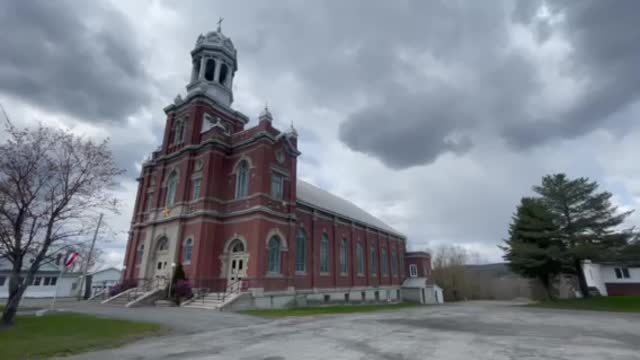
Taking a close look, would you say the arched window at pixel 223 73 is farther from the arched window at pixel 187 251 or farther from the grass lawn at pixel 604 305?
the grass lawn at pixel 604 305

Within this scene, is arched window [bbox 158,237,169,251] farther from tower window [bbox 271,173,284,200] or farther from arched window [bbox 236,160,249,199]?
tower window [bbox 271,173,284,200]

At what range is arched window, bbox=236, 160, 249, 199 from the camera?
24.5m

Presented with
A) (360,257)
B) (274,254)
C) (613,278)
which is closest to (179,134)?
(274,254)

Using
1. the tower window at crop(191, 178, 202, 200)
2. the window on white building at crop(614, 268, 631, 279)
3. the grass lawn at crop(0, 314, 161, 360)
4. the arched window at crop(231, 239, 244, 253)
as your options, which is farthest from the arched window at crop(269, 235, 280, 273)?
the window on white building at crop(614, 268, 631, 279)

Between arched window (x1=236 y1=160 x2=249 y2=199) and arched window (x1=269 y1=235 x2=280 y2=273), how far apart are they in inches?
156

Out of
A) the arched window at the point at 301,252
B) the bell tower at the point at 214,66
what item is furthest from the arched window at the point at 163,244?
the bell tower at the point at 214,66

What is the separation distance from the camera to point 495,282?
59.0 metres

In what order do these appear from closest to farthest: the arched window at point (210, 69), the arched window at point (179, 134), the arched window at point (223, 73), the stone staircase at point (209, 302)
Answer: the stone staircase at point (209, 302) → the arched window at point (179, 134) → the arched window at point (210, 69) → the arched window at point (223, 73)

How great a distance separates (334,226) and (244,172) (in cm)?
1094

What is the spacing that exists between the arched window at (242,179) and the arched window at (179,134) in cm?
695

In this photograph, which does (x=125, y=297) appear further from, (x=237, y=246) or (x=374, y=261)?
(x=374, y=261)

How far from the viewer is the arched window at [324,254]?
2922 centimetres

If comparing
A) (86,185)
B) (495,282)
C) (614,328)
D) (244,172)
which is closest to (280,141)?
(244,172)

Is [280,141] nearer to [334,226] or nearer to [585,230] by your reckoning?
[334,226]
